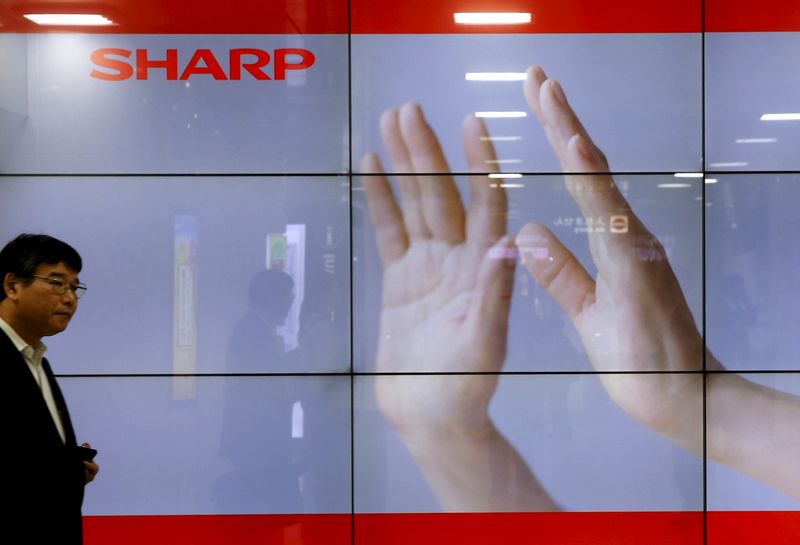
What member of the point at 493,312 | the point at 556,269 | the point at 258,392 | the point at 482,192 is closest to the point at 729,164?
the point at 556,269

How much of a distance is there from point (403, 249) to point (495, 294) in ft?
1.72

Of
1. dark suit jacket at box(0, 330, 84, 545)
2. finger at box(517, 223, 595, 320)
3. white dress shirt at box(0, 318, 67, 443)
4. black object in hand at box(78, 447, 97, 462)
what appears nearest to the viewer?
dark suit jacket at box(0, 330, 84, 545)

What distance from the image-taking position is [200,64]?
180 inches

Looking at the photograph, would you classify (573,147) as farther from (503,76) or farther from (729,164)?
(729,164)

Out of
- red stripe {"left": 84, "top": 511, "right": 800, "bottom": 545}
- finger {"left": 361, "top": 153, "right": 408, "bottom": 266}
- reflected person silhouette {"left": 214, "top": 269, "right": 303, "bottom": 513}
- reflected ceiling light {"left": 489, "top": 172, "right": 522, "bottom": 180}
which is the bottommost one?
red stripe {"left": 84, "top": 511, "right": 800, "bottom": 545}

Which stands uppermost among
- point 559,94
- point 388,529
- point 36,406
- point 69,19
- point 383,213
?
point 69,19

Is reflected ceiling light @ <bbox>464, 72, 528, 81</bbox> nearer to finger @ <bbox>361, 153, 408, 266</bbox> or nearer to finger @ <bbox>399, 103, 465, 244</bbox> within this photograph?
finger @ <bbox>399, 103, 465, 244</bbox>

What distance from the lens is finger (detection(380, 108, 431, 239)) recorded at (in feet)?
15.0

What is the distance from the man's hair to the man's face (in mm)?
23

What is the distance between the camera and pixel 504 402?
4.55 metres

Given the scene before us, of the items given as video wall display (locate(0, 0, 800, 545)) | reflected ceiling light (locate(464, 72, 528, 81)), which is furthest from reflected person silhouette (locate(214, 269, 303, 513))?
reflected ceiling light (locate(464, 72, 528, 81))

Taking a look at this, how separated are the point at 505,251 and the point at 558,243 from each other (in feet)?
0.89

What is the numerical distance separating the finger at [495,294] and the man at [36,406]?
2100mm

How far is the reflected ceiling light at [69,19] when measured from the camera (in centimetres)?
455
